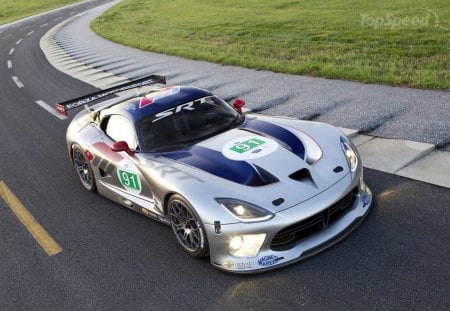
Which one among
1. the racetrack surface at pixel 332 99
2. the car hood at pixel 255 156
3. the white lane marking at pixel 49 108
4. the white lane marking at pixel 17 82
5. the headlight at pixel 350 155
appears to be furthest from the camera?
the white lane marking at pixel 17 82

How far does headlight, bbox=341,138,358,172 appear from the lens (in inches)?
208

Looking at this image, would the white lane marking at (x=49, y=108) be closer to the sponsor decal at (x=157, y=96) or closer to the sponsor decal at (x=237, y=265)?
the sponsor decal at (x=157, y=96)

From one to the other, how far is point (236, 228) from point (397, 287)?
1.50m

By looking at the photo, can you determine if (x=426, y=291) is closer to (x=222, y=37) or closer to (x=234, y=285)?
(x=234, y=285)

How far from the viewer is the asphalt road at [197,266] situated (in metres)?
4.29

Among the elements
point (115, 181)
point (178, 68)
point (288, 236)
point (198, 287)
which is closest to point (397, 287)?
point (288, 236)

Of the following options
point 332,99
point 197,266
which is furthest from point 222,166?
point 332,99

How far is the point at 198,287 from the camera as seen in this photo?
15.4ft

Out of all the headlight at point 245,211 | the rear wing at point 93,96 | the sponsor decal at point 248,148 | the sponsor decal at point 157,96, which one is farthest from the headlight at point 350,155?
the rear wing at point 93,96

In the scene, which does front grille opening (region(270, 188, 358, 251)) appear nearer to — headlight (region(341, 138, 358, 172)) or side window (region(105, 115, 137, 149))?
headlight (region(341, 138, 358, 172))

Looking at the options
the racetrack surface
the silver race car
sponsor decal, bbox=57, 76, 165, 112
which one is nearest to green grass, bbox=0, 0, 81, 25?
the racetrack surface

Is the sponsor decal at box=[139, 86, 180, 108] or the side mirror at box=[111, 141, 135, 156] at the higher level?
the sponsor decal at box=[139, 86, 180, 108]

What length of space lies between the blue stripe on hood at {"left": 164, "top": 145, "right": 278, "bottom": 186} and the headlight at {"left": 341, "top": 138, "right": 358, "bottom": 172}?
37.5 inches

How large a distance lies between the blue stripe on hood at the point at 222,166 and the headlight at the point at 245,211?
0.28m
